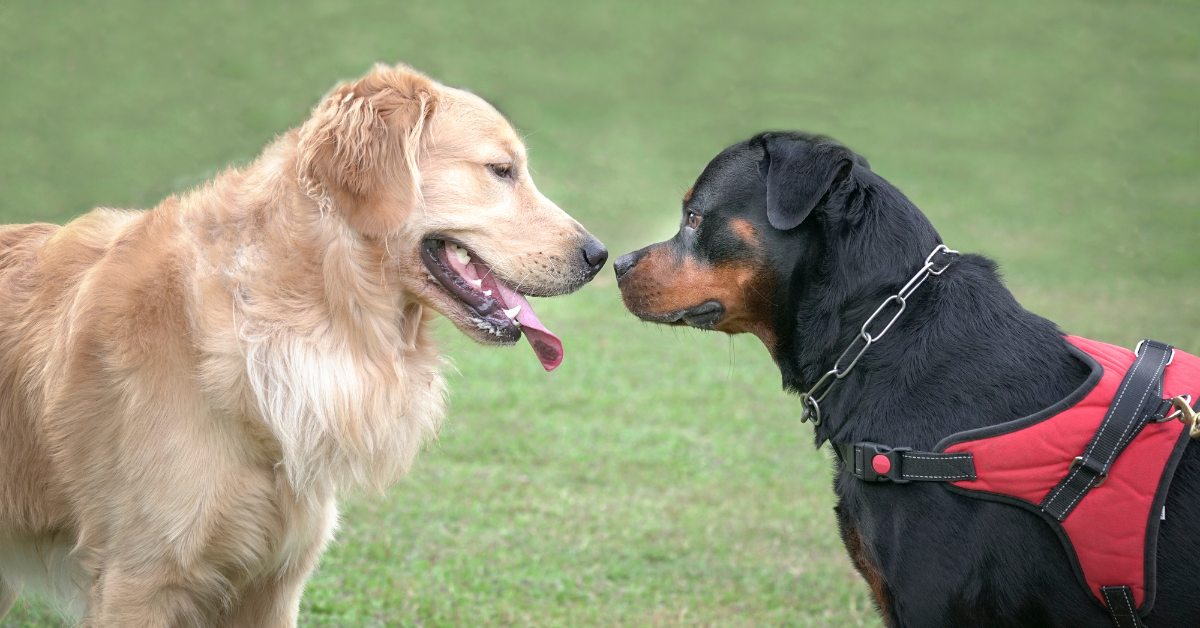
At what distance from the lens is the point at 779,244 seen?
3938 millimetres

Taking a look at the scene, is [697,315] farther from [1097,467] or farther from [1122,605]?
[1122,605]

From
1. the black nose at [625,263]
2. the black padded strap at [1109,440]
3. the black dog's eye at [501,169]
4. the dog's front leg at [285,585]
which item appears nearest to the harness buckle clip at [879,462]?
the black padded strap at [1109,440]

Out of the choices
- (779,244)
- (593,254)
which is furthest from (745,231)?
(593,254)

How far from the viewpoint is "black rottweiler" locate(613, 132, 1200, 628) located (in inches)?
129

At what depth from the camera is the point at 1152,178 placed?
21.2 metres

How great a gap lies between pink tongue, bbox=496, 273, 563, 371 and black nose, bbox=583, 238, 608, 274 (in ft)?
1.00

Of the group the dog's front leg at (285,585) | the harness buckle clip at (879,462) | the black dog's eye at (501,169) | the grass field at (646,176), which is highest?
the black dog's eye at (501,169)

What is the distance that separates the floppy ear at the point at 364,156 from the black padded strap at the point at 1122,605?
2.75 meters

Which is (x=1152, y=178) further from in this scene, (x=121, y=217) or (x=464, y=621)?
(x=121, y=217)

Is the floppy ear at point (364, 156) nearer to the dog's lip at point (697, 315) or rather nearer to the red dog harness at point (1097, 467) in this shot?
the dog's lip at point (697, 315)

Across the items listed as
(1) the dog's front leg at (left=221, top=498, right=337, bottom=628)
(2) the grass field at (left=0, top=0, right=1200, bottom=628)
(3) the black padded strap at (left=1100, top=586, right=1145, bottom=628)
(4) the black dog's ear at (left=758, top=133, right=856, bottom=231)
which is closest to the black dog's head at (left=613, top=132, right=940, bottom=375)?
(4) the black dog's ear at (left=758, top=133, right=856, bottom=231)

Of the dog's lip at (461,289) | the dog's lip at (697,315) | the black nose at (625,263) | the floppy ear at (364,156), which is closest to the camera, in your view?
the floppy ear at (364,156)

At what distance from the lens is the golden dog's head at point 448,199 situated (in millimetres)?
3512

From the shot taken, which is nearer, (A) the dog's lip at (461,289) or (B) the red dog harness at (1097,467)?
(B) the red dog harness at (1097,467)
